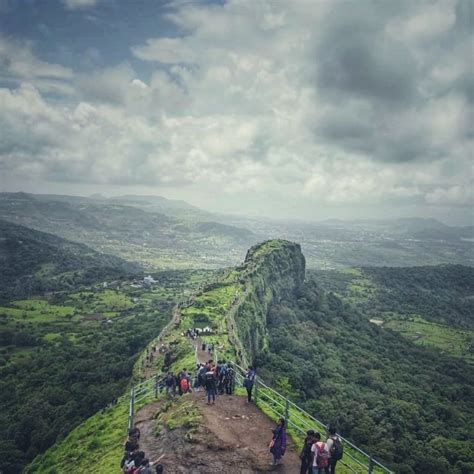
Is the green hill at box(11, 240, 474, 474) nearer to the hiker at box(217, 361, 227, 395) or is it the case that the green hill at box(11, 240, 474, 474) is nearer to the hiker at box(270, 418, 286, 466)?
the hiker at box(217, 361, 227, 395)

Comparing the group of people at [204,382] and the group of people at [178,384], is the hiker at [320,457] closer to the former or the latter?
the group of people at [204,382]

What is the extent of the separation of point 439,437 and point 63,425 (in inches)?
2392

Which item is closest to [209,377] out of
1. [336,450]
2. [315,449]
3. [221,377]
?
[221,377]

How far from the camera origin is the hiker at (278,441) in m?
18.7

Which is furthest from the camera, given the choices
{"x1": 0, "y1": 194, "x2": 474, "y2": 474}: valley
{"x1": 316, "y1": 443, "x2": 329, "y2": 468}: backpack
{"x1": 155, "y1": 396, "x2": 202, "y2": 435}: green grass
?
{"x1": 0, "y1": 194, "x2": 474, "y2": 474}: valley

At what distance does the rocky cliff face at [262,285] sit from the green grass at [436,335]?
59.1 metres

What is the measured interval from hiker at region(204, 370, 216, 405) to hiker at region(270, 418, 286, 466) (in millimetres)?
6961

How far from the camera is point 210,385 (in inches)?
1001

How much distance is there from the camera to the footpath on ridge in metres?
19.6

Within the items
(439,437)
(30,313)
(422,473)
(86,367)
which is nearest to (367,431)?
(422,473)

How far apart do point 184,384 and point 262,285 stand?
80.0m

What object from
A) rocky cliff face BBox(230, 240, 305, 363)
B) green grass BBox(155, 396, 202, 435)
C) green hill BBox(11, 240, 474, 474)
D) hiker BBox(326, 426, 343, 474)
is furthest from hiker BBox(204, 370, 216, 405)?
rocky cliff face BBox(230, 240, 305, 363)

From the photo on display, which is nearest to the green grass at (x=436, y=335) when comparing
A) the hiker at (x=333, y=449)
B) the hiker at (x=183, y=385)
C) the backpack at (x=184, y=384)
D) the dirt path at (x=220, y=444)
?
the hiker at (x=183, y=385)

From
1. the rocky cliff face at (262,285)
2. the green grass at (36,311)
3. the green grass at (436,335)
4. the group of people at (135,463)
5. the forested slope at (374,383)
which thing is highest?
the group of people at (135,463)
